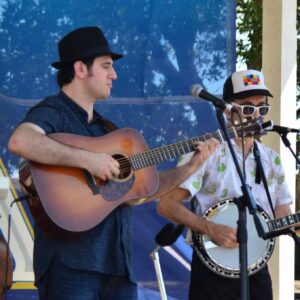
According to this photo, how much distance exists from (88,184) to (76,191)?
0.22 ft

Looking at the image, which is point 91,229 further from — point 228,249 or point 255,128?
point 255,128

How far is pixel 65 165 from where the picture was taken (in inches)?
131

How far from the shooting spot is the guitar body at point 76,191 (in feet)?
10.6

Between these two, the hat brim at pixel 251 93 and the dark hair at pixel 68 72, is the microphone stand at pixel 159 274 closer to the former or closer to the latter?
the hat brim at pixel 251 93

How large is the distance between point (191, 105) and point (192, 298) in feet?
6.20

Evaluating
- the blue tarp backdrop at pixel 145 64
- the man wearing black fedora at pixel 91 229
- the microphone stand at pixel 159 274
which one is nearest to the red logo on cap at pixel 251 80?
the man wearing black fedora at pixel 91 229

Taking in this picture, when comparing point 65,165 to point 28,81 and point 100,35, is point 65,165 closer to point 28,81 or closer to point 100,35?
point 100,35

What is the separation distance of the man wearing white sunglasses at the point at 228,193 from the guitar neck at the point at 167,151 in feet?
0.29

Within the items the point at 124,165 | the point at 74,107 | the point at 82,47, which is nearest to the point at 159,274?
the point at 124,165

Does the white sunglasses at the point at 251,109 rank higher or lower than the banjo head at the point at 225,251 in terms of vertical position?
higher

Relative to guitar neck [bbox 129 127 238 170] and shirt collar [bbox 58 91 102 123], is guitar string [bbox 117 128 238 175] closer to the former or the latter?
guitar neck [bbox 129 127 238 170]

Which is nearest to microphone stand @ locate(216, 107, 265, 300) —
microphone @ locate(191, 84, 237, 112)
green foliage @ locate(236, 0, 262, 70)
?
microphone @ locate(191, 84, 237, 112)

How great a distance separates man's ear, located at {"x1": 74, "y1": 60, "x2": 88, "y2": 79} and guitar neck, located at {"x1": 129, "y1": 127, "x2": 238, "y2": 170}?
466mm

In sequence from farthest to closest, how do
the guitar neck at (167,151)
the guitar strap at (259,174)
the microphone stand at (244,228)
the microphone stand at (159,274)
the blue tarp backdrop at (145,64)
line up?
the blue tarp backdrop at (145,64)
the microphone stand at (159,274)
the guitar strap at (259,174)
the guitar neck at (167,151)
the microphone stand at (244,228)
